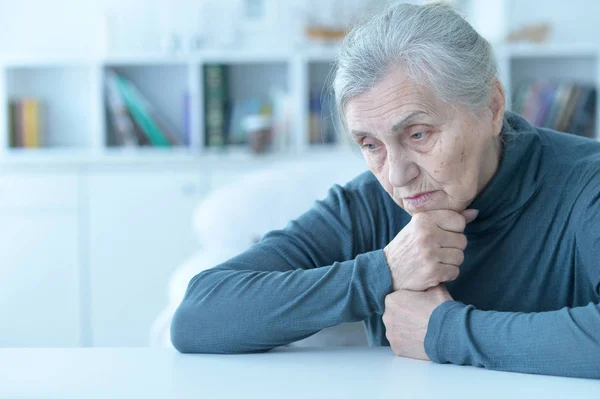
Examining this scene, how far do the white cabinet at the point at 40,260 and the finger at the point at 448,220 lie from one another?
2.64 meters

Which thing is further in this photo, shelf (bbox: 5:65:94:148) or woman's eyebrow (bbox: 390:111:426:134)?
shelf (bbox: 5:65:94:148)

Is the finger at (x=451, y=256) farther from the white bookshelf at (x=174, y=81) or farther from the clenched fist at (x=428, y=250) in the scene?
the white bookshelf at (x=174, y=81)

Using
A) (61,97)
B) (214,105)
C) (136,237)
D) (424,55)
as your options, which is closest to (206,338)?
(424,55)

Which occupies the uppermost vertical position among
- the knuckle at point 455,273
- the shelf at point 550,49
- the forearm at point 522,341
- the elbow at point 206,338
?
the shelf at point 550,49

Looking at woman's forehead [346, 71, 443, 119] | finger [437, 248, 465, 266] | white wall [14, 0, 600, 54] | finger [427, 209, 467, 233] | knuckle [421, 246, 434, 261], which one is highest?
white wall [14, 0, 600, 54]

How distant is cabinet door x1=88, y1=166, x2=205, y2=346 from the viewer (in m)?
3.61

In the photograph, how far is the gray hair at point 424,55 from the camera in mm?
1199

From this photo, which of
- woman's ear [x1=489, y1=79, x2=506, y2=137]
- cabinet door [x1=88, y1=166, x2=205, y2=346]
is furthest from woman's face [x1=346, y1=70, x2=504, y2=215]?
cabinet door [x1=88, y1=166, x2=205, y2=346]

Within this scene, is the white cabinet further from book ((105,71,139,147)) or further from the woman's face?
the woman's face

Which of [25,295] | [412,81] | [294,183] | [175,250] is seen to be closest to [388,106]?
[412,81]

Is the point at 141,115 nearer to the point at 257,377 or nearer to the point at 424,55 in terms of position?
the point at 424,55

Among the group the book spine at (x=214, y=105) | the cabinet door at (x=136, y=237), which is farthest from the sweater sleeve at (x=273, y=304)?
the book spine at (x=214, y=105)

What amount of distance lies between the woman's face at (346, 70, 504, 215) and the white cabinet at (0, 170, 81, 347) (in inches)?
103

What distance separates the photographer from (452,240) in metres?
1.27
